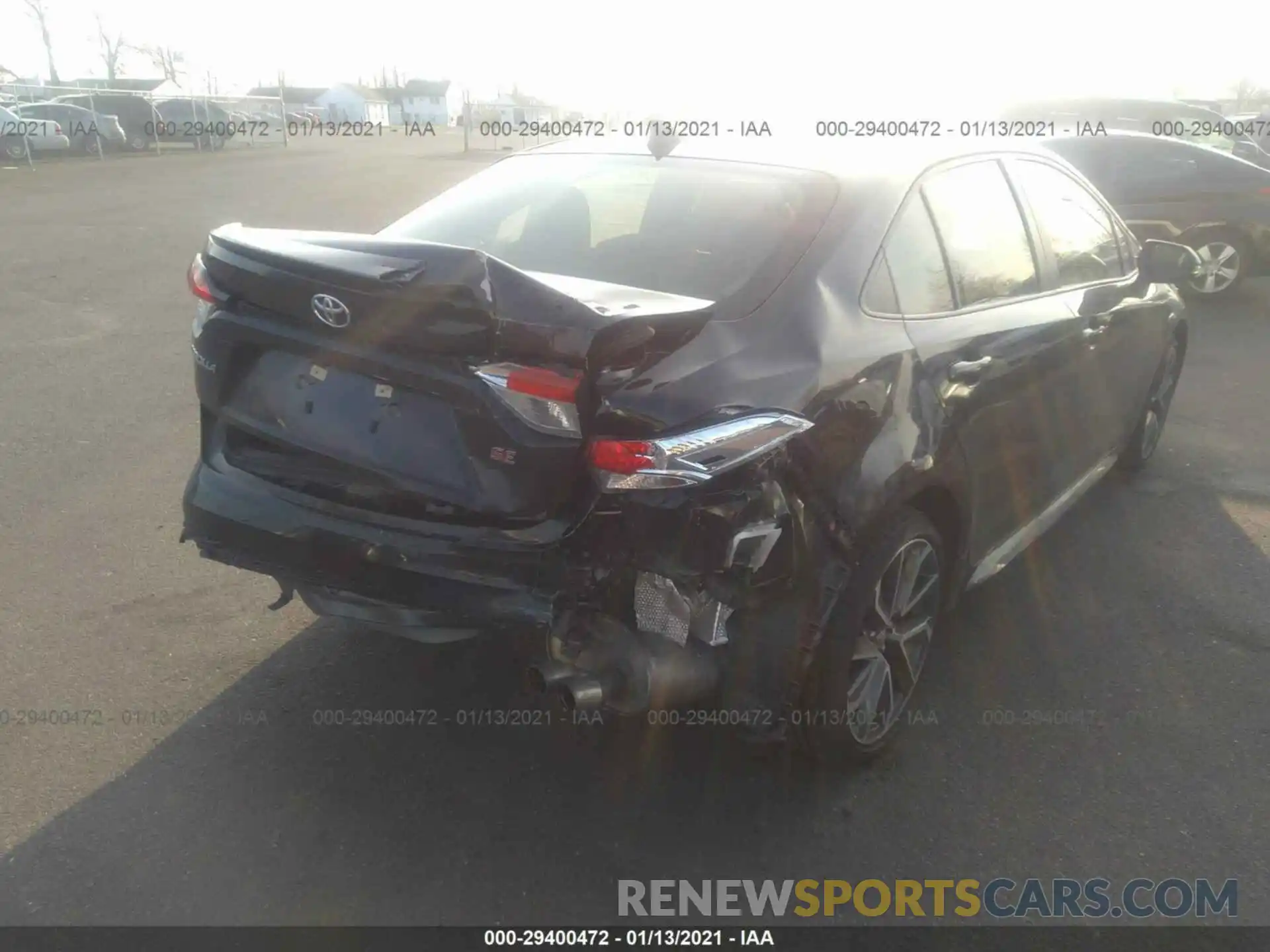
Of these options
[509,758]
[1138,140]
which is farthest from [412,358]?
[1138,140]

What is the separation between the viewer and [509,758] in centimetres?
319

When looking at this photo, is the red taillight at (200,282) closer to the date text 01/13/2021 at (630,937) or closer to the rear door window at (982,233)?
the date text 01/13/2021 at (630,937)

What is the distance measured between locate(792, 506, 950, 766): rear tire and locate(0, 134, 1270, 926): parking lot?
17cm

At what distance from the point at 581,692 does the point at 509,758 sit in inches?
30.7

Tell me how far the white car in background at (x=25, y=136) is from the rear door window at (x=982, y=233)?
89.9ft

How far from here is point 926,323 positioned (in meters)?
3.14

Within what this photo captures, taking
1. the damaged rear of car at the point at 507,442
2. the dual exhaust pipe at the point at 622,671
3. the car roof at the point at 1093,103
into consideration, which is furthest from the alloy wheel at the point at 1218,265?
the dual exhaust pipe at the point at 622,671

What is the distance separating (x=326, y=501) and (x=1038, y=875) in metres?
2.12

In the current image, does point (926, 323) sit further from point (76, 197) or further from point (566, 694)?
point (76, 197)

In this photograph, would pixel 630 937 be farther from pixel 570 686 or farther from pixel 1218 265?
pixel 1218 265

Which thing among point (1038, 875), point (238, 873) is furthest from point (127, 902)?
point (1038, 875)

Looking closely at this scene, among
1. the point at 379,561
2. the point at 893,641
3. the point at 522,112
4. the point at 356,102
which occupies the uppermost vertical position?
the point at 379,561

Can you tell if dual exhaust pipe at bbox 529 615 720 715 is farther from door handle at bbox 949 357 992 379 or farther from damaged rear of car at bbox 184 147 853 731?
door handle at bbox 949 357 992 379

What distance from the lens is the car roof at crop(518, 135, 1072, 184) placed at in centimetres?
327
